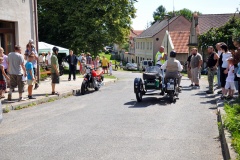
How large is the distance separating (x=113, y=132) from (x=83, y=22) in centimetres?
2809

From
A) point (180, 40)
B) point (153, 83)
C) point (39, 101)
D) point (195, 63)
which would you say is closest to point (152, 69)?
point (153, 83)

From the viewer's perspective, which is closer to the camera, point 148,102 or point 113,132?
point 113,132

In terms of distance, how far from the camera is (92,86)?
14531mm

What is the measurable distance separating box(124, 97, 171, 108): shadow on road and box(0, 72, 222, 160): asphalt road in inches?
1.2

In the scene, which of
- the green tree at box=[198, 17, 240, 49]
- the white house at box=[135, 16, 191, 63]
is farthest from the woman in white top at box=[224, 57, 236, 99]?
the white house at box=[135, 16, 191, 63]

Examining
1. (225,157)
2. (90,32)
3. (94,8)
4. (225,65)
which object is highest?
(94,8)

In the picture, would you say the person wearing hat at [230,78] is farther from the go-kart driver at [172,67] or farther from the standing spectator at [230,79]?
the go-kart driver at [172,67]

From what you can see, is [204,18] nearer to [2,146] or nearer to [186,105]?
[186,105]

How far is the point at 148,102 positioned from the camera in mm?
10719

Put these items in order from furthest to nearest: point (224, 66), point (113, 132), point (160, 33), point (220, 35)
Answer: point (160, 33)
point (220, 35)
point (224, 66)
point (113, 132)

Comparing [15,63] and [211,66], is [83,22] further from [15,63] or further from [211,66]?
[15,63]

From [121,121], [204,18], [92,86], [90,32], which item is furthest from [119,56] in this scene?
[121,121]

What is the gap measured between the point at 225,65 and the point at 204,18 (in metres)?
40.0

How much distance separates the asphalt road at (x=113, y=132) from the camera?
5.41 m
